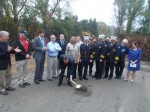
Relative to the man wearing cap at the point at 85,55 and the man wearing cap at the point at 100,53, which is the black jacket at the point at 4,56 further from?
the man wearing cap at the point at 100,53

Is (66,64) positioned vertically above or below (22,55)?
below

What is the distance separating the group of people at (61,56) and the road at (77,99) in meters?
0.52

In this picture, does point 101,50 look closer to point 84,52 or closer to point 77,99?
point 84,52

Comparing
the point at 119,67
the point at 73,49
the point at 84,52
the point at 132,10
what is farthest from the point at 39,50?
the point at 132,10

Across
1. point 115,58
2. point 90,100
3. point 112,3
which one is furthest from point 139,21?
point 90,100

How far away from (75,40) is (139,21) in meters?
50.8

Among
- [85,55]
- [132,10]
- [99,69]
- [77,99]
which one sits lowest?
[77,99]

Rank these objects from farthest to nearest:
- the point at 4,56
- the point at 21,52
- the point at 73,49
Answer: the point at 73,49 < the point at 21,52 < the point at 4,56

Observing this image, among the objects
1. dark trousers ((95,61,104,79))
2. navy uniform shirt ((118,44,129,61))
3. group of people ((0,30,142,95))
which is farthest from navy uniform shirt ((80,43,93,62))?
navy uniform shirt ((118,44,129,61))

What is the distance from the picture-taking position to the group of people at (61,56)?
8.82m

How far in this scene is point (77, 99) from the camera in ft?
27.1

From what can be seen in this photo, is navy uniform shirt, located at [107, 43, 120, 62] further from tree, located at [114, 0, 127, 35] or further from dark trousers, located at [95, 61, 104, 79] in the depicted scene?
tree, located at [114, 0, 127, 35]

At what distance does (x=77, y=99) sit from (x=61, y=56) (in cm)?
242

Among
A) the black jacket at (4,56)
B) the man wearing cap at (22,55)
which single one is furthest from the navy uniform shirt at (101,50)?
the black jacket at (4,56)
